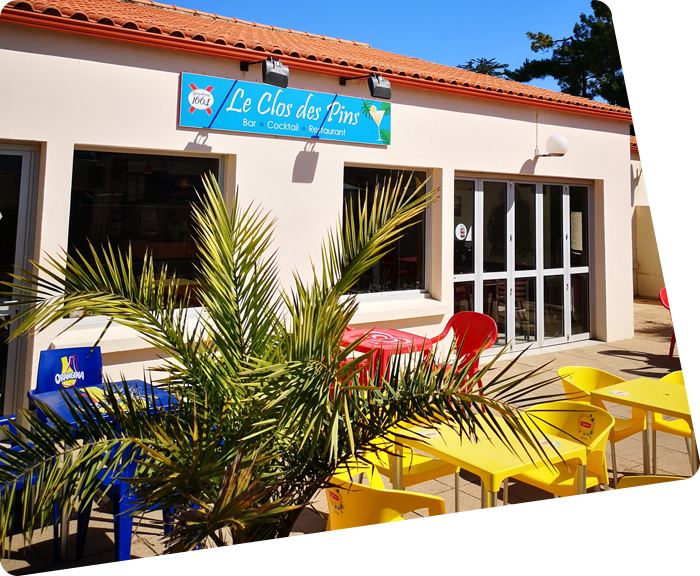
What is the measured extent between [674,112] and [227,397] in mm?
29611

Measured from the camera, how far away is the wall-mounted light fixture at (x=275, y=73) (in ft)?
21.4

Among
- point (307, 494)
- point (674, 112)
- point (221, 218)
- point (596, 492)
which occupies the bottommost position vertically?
→ point (596, 492)

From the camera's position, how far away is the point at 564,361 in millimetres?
8844

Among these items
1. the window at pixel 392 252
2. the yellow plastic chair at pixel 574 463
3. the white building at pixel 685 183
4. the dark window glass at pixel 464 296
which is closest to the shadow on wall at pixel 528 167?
the window at pixel 392 252

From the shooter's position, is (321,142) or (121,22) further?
(321,142)

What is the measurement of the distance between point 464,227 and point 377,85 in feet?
Result: 8.18

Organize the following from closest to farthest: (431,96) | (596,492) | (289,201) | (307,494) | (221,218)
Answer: (307,494), (221,218), (596,492), (289,201), (431,96)

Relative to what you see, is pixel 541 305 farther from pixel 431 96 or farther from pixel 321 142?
pixel 321 142

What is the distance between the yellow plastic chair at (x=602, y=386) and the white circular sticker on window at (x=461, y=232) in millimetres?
3865

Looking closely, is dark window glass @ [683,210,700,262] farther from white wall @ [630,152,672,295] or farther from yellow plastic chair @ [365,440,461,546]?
yellow plastic chair @ [365,440,461,546]

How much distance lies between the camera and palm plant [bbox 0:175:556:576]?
2.09m

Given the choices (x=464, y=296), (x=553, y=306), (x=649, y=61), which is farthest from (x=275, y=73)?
(x=649, y=61)

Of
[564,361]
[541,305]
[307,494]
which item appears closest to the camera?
[307,494]

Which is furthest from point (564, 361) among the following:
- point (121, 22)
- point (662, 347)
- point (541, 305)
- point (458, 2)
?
point (458, 2)
